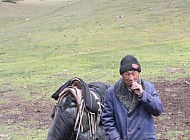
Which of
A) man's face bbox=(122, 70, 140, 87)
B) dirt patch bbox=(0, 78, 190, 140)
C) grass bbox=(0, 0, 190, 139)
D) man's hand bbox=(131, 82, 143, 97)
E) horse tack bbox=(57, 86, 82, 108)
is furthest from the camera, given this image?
grass bbox=(0, 0, 190, 139)

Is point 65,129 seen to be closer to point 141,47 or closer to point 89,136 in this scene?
point 89,136

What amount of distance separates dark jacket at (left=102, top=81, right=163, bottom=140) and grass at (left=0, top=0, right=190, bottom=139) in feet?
12.0

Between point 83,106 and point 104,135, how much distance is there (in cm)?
33

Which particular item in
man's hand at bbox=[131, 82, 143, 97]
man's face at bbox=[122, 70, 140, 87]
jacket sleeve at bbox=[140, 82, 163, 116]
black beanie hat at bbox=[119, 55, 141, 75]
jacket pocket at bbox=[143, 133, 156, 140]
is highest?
black beanie hat at bbox=[119, 55, 141, 75]

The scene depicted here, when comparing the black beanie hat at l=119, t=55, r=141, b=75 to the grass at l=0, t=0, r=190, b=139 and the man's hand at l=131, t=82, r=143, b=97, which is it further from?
the grass at l=0, t=0, r=190, b=139

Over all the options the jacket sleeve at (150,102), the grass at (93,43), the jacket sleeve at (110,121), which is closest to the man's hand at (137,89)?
the jacket sleeve at (150,102)

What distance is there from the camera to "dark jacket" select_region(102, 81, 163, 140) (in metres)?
4.83

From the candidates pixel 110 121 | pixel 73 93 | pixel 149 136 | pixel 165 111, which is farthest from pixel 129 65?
pixel 165 111

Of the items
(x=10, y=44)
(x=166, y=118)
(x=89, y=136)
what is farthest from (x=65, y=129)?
(x=10, y=44)

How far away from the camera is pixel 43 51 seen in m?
20.8

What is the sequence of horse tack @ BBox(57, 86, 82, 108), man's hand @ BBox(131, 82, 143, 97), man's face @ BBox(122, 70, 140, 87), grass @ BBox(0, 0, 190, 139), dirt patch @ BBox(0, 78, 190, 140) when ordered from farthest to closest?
grass @ BBox(0, 0, 190, 139)
dirt patch @ BBox(0, 78, 190, 140)
horse tack @ BBox(57, 86, 82, 108)
man's face @ BBox(122, 70, 140, 87)
man's hand @ BBox(131, 82, 143, 97)

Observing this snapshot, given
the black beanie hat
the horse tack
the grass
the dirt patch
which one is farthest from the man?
the grass

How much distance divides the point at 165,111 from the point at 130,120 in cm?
508

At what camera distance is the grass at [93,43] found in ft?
46.5
